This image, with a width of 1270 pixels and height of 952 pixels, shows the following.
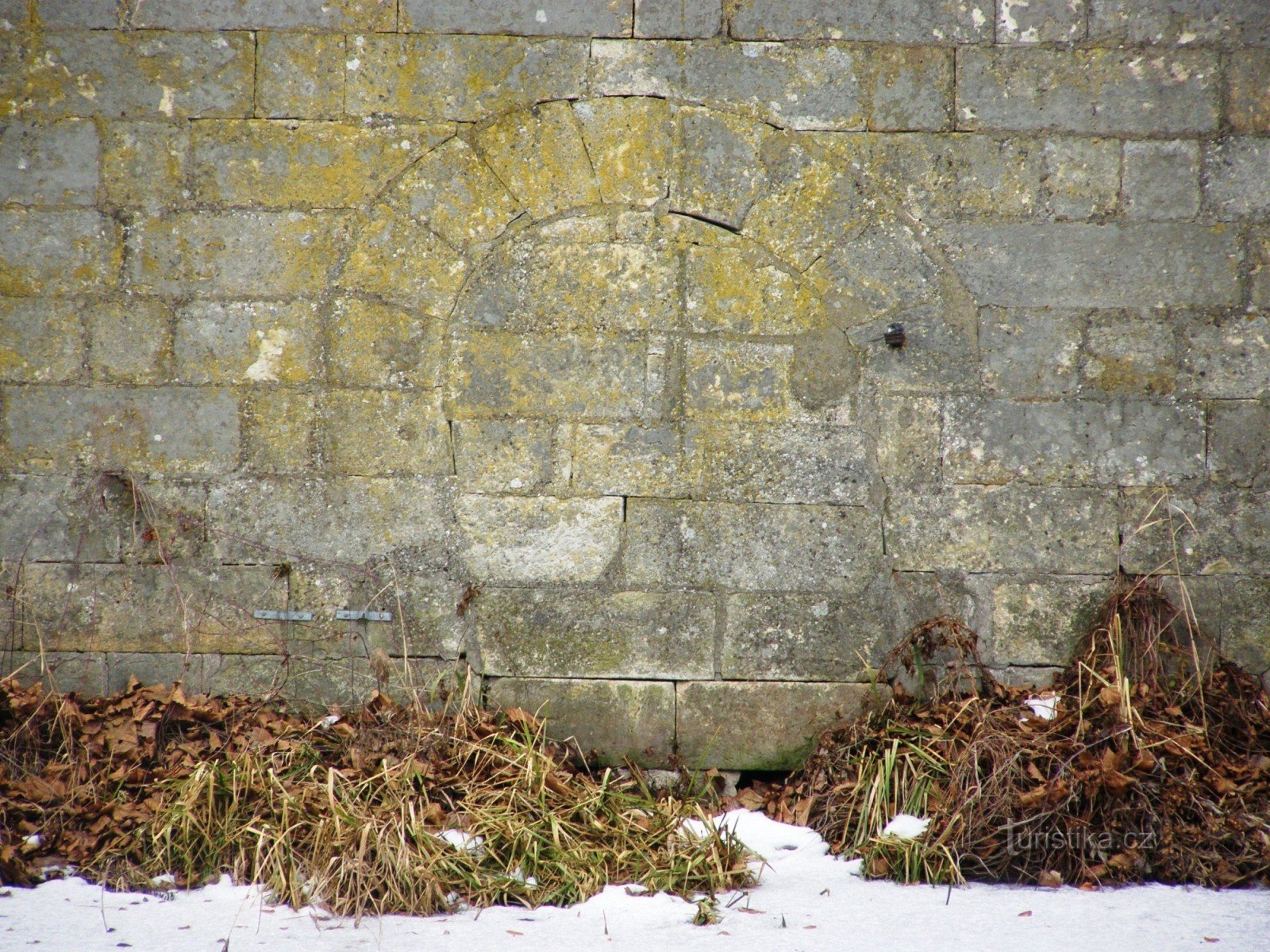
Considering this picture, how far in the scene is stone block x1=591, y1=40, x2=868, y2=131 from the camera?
11.6ft

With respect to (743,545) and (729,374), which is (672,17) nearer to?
(729,374)

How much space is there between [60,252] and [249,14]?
3.83 feet

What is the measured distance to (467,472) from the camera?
11.7 feet

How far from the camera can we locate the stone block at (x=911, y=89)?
140 inches

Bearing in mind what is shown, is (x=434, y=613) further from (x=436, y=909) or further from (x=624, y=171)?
(x=624, y=171)

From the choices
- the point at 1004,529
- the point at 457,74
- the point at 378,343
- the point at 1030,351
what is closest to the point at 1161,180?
the point at 1030,351

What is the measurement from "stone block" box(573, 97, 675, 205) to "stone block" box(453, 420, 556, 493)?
955 mm

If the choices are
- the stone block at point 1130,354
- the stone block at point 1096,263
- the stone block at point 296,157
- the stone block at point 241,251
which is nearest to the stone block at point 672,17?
the stone block at point 296,157

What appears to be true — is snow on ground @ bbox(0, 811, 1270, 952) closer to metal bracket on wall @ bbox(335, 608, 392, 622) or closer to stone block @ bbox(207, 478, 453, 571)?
metal bracket on wall @ bbox(335, 608, 392, 622)

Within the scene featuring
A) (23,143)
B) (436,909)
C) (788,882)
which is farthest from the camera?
(23,143)

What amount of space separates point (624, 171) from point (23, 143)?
231 cm

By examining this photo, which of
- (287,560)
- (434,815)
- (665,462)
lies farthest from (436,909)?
(665,462)

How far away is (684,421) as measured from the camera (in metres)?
3.57

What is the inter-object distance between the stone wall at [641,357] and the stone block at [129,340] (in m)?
0.01
